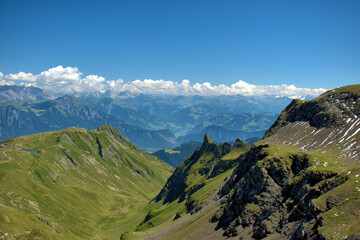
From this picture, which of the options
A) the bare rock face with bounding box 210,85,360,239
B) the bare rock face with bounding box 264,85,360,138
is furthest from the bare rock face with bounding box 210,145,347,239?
the bare rock face with bounding box 264,85,360,138

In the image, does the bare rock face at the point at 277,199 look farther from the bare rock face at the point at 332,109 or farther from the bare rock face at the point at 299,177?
the bare rock face at the point at 332,109

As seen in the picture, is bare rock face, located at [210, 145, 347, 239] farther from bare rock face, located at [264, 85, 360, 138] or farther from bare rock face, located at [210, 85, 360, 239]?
bare rock face, located at [264, 85, 360, 138]

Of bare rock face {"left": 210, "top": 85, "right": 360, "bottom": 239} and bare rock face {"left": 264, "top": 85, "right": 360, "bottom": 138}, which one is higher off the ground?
bare rock face {"left": 264, "top": 85, "right": 360, "bottom": 138}

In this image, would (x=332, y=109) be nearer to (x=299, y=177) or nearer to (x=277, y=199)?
(x=299, y=177)

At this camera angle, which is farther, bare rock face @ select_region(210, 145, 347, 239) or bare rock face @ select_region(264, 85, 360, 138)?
bare rock face @ select_region(264, 85, 360, 138)

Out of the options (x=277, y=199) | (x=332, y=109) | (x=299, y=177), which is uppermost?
(x=332, y=109)

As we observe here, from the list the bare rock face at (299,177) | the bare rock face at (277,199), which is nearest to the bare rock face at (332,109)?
the bare rock face at (299,177)

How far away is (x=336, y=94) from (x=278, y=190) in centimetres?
9282

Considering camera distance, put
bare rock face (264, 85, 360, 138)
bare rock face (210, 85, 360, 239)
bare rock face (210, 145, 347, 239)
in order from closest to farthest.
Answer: bare rock face (210, 85, 360, 239) < bare rock face (210, 145, 347, 239) < bare rock face (264, 85, 360, 138)

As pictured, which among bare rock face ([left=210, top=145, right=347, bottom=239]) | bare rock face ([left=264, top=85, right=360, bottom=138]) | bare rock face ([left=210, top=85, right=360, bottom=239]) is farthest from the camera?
bare rock face ([left=264, top=85, right=360, bottom=138])

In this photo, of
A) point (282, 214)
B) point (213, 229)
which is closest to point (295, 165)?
point (282, 214)

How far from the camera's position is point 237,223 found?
105 meters

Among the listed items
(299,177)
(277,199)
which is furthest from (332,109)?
(277,199)

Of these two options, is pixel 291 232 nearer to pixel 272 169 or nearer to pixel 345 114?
pixel 272 169
